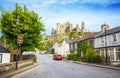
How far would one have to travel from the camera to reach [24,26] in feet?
132

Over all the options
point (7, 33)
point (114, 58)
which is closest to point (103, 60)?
point (114, 58)

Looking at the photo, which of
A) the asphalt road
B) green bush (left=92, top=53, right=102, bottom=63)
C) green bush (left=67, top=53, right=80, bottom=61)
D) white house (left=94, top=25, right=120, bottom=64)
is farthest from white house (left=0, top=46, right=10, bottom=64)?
green bush (left=67, top=53, right=80, bottom=61)

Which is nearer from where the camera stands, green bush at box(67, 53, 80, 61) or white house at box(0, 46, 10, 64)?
white house at box(0, 46, 10, 64)

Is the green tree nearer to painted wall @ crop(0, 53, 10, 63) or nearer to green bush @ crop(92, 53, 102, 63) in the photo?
painted wall @ crop(0, 53, 10, 63)

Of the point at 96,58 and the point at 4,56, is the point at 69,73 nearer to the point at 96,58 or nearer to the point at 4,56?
the point at 96,58

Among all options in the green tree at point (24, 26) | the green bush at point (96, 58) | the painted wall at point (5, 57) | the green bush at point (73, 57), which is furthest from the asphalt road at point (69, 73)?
the green bush at point (73, 57)

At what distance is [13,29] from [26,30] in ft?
8.18

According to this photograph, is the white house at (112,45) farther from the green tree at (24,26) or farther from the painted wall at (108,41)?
the green tree at (24,26)

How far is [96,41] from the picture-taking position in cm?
5347

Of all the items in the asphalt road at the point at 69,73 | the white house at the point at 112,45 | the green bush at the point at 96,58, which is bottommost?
the asphalt road at the point at 69,73

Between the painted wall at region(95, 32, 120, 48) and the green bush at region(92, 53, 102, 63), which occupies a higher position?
the painted wall at region(95, 32, 120, 48)

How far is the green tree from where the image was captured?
40.5m

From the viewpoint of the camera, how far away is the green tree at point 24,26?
4053 cm

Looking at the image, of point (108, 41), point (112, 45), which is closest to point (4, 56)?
point (108, 41)
